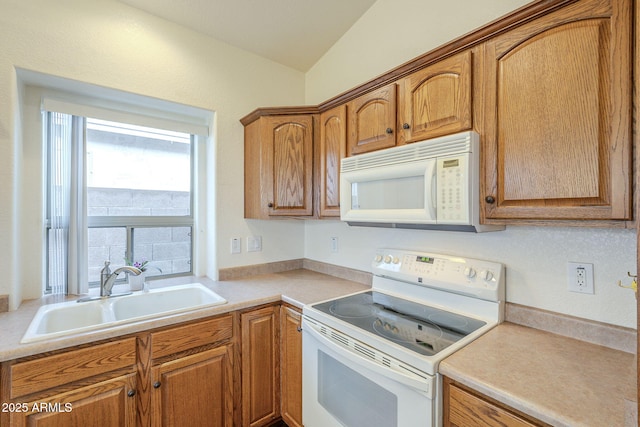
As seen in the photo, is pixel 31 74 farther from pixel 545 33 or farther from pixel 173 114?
pixel 545 33

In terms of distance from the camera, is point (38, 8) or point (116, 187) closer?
point (38, 8)

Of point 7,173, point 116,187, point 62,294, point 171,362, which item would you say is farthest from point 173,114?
point 171,362

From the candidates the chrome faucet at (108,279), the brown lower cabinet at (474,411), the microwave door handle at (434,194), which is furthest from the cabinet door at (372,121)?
the chrome faucet at (108,279)

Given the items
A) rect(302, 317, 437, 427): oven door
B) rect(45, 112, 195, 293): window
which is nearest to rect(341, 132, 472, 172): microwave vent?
rect(302, 317, 437, 427): oven door

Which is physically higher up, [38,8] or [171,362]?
[38,8]

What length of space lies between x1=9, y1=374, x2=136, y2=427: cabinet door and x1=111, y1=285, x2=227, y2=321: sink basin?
0.43 metres

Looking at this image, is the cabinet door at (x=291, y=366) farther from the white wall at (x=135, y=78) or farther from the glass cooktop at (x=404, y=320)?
the white wall at (x=135, y=78)

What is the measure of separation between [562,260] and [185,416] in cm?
193

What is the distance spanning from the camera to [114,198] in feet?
6.53

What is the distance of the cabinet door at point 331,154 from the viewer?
5.89ft

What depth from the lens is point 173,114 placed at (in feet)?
6.90

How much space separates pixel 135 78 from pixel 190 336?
1.59 m

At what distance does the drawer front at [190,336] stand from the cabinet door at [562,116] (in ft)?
4.75

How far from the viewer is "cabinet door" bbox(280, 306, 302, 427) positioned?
1620 millimetres
